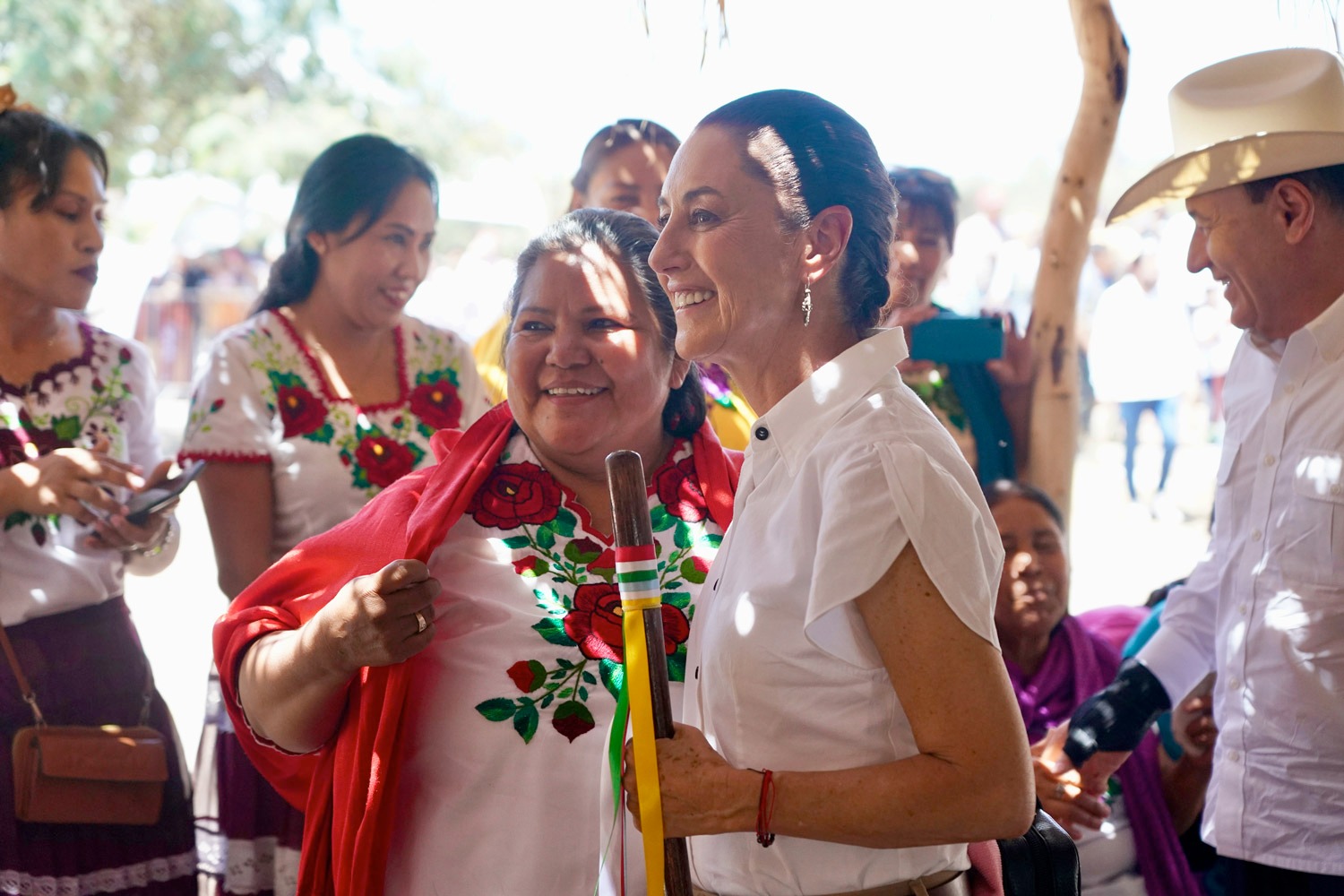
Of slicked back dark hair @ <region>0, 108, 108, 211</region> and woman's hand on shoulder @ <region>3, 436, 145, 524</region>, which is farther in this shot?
slicked back dark hair @ <region>0, 108, 108, 211</region>

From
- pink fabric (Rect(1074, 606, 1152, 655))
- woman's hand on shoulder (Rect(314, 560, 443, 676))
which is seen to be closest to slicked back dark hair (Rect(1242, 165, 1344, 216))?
woman's hand on shoulder (Rect(314, 560, 443, 676))

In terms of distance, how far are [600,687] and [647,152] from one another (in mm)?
2194

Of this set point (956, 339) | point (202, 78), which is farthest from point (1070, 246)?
point (202, 78)

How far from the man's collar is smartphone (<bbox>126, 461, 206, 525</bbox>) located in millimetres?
1889

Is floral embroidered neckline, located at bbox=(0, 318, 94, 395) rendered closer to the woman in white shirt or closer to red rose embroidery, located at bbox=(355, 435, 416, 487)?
red rose embroidery, located at bbox=(355, 435, 416, 487)

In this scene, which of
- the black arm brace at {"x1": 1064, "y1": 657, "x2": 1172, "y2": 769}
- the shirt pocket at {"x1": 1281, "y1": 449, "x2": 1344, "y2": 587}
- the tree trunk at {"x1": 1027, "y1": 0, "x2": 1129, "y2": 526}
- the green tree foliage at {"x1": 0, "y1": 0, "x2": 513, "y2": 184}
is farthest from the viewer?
the green tree foliage at {"x1": 0, "y1": 0, "x2": 513, "y2": 184}

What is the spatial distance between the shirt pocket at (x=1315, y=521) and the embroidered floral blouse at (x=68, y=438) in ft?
9.02

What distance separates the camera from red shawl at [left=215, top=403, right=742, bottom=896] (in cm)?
203

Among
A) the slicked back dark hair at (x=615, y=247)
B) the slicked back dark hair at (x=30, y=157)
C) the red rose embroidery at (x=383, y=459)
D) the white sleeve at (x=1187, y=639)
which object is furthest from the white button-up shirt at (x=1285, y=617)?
the slicked back dark hair at (x=30, y=157)

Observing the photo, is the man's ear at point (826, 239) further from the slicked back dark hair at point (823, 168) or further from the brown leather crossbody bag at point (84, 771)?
the brown leather crossbody bag at point (84, 771)

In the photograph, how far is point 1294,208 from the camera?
2.32 metres

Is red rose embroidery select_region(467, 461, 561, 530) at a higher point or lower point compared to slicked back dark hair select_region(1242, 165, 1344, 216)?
lower

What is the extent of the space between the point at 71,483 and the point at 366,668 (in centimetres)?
132

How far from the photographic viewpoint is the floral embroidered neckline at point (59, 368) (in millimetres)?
3176
